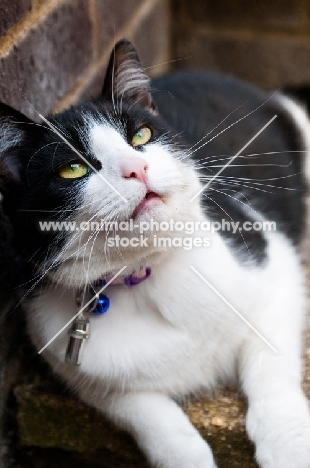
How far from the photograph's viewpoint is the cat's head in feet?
3.25

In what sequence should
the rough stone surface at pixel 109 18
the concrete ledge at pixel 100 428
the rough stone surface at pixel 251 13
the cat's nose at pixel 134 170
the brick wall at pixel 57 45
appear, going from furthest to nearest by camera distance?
the rough stone surface at pixel 251 13
the rough stone surface at pixel 109 18
the brick wall at pixel 57 45
the concrete ledge at pixel 100 428
the cat's nose at pixel 134 170

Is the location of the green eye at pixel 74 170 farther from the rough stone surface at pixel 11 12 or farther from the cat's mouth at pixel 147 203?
the rough stone surface at pixel 11 12

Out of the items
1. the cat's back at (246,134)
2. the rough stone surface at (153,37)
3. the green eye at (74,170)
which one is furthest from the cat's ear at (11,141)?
the rough stone surface at (153,37)

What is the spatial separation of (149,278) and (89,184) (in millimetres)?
255

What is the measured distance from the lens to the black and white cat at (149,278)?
1027 mm

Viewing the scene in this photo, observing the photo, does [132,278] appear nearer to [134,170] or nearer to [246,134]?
[134,170]

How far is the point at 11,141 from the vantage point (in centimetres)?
110

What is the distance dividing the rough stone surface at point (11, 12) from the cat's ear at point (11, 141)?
0.32 metres

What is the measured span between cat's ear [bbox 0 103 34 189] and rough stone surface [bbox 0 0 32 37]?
0.32 meters

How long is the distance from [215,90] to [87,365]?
0.94m

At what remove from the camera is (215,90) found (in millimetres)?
1748

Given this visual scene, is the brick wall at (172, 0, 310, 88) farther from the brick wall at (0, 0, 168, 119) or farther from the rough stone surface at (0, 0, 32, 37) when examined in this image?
the rough stone surface at (0, 0, 32, 37)

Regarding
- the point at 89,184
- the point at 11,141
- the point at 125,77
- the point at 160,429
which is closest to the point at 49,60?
the point at 125,77

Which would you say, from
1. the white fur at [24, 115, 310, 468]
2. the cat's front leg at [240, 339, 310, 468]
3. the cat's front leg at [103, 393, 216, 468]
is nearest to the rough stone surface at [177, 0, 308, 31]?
the white fur at [24, 115, 310, 468]
